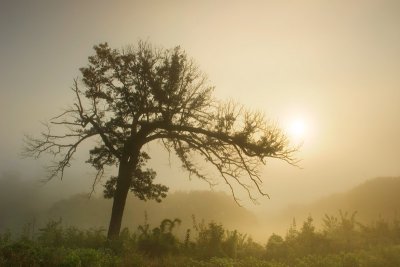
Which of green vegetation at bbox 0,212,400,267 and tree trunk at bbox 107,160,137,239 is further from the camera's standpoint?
tree trunk at bbox 107,160,137,239

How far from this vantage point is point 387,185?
4541cm

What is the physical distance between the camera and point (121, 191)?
66.4 ft

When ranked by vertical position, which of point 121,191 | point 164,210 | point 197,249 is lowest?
point 197,249

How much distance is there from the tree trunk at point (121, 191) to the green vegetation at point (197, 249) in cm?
103

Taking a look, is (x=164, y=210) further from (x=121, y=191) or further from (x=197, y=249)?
(x=197, y=249)

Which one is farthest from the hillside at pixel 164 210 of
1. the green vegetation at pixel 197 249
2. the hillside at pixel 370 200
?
the green vegetation at pixel 197 249

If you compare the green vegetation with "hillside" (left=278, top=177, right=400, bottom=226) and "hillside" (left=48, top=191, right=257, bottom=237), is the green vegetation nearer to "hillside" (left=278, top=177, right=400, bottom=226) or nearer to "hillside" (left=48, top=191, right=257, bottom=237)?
"hillside" (left=278, top=177, right=400, bottom=226)

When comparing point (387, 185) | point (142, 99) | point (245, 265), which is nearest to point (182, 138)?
point (142, 99)

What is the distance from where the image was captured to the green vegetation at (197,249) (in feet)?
36.6

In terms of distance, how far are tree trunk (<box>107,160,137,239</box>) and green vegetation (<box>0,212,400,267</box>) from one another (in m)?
1.03

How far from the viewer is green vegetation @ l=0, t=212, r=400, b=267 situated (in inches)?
440

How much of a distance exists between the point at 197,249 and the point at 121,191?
19.6ft

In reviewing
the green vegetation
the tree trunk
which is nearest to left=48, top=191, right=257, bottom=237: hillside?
the tree trunk

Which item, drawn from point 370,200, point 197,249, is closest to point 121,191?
point 197,249
